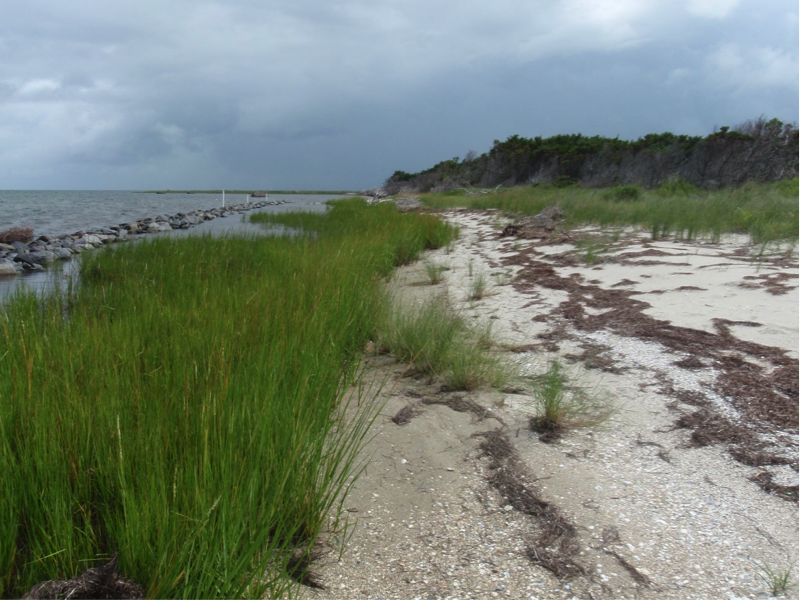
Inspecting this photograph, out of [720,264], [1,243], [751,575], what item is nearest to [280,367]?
[751,575]

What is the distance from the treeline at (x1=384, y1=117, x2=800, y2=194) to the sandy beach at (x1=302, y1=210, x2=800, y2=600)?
16.1 meters

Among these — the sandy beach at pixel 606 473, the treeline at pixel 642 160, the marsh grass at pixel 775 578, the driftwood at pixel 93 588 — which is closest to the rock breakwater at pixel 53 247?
the sandy beach at pixel 606 473

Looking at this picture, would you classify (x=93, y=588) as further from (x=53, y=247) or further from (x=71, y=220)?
(x=71, y=220)

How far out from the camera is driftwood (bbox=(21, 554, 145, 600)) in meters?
1.15

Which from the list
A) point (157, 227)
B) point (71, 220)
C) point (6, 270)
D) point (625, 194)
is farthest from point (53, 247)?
point (625, 194)

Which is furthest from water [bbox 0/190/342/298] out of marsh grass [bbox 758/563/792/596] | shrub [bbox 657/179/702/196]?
shrub [bbox 657/179/702/196]

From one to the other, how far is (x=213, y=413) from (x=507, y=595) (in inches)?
38.4

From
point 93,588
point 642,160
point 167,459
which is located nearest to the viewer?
point 93,588

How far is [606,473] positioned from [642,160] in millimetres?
25210

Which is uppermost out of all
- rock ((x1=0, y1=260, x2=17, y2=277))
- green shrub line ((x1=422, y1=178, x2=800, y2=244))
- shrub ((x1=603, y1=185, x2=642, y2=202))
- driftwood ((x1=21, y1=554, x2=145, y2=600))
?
shrub ((x1=603, y1=185, x2=642, y2=202))

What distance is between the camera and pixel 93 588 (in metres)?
1.17

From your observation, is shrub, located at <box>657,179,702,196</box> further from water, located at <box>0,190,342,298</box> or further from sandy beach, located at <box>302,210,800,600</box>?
sandy beach, located at <box>302,210,800,600</box>

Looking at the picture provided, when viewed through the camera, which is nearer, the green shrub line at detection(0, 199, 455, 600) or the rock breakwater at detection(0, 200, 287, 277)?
the green shrub line at detection(0, 199, 455, 600)

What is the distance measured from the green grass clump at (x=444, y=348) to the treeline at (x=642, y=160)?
16507 millimetres
